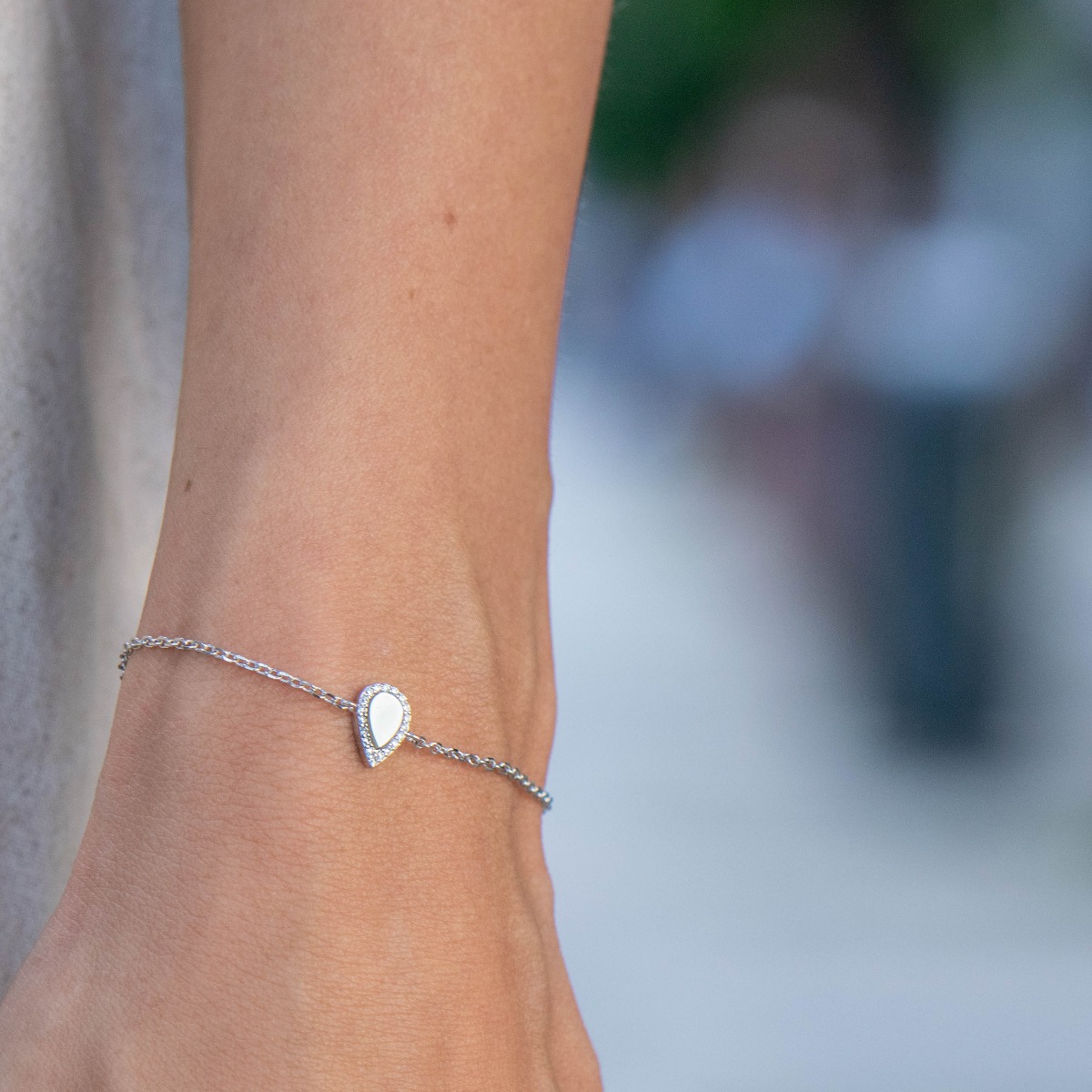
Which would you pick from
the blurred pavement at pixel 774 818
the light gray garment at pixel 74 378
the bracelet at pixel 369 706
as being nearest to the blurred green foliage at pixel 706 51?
the blurred pavement at pixel 774 818

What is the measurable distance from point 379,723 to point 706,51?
4.18 metres

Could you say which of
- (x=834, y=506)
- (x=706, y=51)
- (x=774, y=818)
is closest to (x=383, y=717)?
(x=774, y=818)

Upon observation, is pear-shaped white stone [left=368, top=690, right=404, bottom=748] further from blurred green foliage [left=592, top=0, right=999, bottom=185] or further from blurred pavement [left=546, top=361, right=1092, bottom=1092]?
blurred green foliage [left=592, top=0, right=999, bottom=185]

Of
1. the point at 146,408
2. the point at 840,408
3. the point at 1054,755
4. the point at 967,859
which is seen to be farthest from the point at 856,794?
the point at 146,408

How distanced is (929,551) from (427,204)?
11.1 ft

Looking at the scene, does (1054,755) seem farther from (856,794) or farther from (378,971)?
(378,971)

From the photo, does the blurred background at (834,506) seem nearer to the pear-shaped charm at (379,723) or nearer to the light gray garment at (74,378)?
the light gray garment at (74,378)

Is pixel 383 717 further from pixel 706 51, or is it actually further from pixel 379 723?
pixel 706 51

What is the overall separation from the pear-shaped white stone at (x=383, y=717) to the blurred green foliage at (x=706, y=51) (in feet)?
12.3

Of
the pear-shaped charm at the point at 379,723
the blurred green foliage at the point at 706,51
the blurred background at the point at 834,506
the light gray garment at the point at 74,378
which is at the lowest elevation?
the pear-shaped charm at the point at 379,723

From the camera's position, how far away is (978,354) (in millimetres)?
3803

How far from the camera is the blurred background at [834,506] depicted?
316 centimetres

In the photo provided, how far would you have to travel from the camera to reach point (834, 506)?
13.0 ft

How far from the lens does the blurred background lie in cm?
316
